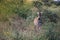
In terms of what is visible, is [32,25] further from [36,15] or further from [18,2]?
[18,2]

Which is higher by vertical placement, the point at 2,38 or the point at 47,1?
the point at 47,1

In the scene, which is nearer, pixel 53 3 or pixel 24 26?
pixel 24 26

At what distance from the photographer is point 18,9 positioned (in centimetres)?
395

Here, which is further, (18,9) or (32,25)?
(18,9)

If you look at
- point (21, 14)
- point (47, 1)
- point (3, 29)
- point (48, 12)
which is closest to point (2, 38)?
point (3, 29)

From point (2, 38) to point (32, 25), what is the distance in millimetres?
625

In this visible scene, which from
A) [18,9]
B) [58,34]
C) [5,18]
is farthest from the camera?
[18,9]

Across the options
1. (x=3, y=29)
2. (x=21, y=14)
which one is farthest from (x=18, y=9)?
(x=3, y=29)

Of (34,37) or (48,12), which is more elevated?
(48,12)

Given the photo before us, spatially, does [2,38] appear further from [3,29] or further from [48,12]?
[48,12]

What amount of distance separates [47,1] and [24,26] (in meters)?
0.90

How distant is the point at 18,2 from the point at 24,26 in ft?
2.57

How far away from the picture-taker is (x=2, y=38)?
3.19m

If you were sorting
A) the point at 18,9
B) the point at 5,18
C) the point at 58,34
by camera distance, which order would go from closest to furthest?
1. the point at 58,34
2. the point at 5,18
3. the point at 18,9
